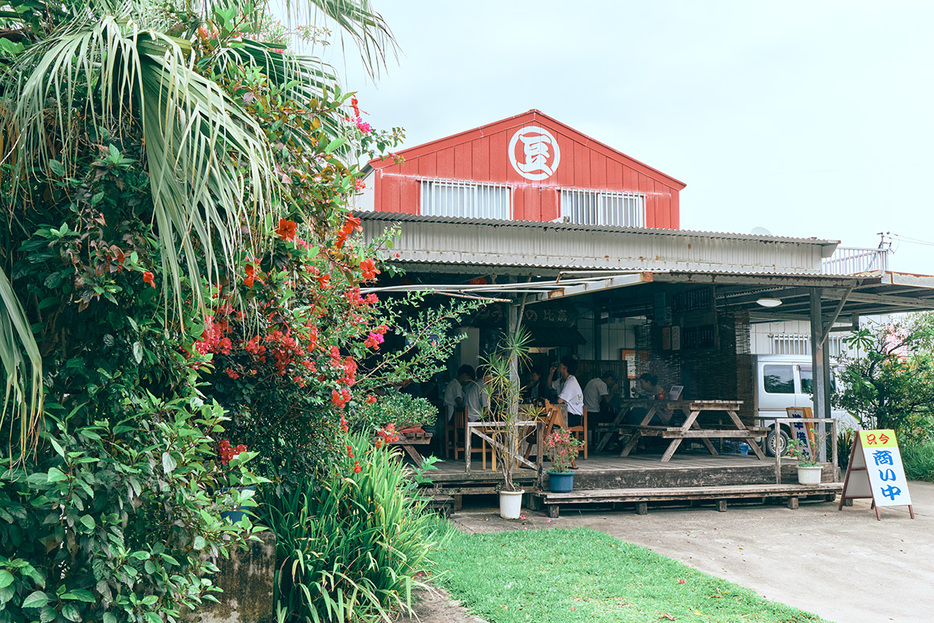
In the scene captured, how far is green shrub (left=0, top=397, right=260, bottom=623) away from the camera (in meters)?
2.91

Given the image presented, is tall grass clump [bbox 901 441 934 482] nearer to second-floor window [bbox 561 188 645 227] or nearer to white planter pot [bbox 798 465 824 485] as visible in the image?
white planter pot [bbox 798 465 824 485]

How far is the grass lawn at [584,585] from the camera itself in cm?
522

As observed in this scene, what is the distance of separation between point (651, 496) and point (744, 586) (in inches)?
133

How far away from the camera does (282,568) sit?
5.00 m

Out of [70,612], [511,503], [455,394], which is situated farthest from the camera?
[455,394]

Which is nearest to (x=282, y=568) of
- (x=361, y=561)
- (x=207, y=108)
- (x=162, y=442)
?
(x=361, y=561)

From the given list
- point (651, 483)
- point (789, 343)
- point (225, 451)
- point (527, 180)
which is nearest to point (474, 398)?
point (651, 483)

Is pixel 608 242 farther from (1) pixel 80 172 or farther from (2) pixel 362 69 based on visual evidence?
(1) pixel 80 172

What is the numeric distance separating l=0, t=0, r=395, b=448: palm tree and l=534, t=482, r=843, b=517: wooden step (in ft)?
21.7

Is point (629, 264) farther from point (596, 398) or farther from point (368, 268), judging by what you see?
point (368, 268)

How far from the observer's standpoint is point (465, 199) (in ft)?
64.0

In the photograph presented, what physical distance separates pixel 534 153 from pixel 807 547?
566 inches

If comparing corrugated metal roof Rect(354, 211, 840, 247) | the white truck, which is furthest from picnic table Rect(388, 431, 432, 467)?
the white truck

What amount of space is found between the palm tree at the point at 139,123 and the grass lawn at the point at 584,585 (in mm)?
3348
